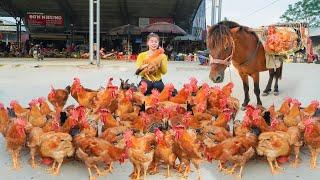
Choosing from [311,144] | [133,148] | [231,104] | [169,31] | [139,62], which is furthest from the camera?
[169,31]

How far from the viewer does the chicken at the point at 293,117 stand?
5976 mm

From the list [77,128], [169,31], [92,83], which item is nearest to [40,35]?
[169,31]

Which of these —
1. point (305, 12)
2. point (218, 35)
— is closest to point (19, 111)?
point (218, 35)

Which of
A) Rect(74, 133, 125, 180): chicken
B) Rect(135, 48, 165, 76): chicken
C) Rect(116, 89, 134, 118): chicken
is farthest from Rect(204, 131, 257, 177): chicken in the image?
Rect(135, 48, 165, 76): chicken

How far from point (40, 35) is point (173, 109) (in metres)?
29.2

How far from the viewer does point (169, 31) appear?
2575cm

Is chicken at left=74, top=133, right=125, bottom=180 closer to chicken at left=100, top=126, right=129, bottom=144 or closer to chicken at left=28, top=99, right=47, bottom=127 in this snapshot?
chicken at left=100, top=126, right=129, bottom=144

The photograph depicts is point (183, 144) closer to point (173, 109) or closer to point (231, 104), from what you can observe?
point (173, 109)

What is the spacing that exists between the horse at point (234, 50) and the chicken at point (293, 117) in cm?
162

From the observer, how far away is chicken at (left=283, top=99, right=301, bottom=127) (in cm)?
598

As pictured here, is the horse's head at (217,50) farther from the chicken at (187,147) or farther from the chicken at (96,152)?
the chicken at (96,152)

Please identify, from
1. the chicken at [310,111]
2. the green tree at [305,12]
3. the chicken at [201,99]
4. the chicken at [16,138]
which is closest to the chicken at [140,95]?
the chicken at [201,99]

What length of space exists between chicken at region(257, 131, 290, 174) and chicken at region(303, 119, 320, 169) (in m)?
0.27

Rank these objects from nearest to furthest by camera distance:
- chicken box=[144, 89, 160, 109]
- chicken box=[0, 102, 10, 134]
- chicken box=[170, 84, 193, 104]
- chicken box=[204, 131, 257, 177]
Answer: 1. chicken box=[204, 131, 257, 177]
2. chicken box=[0, 102, 10, 134]
3. chicken box=[144, 89, 160, 109]
4. chicken box=[170, 84, 193, 104]
